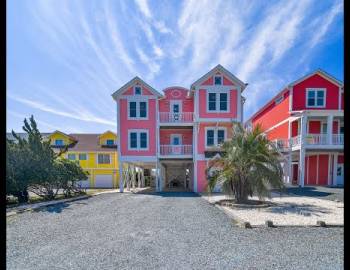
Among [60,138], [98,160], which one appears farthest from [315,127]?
[60,138]

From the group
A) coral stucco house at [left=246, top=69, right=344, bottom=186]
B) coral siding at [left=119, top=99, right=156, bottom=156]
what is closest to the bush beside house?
coral siding at [left=119, top=99, right=156, bottom=156]

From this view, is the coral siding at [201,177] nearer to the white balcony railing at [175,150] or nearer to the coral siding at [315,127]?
the white balcony railing at [175,150]

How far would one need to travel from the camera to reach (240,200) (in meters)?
8.81

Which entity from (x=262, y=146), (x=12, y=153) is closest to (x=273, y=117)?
(x=262, y=146)

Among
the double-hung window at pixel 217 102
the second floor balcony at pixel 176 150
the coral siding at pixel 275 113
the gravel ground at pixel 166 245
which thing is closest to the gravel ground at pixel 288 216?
the gravel ground at pixel 166 245

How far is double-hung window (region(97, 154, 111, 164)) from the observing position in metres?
22.4

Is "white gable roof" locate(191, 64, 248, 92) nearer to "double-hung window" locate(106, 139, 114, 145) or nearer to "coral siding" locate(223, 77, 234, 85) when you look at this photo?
"coral siding" locate(223, 77, 234, 85)

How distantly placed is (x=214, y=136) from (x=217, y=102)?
9.26 feet

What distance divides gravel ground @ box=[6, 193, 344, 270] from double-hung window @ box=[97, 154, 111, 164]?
53.1 feet

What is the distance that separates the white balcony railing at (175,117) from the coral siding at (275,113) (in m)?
5.72

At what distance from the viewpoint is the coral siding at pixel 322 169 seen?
1567 centimetres

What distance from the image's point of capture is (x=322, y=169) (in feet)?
51.7

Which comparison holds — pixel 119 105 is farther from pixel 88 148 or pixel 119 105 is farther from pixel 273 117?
pixel 273 117

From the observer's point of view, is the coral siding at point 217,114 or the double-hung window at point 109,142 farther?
the double-hung window at point 109,142
